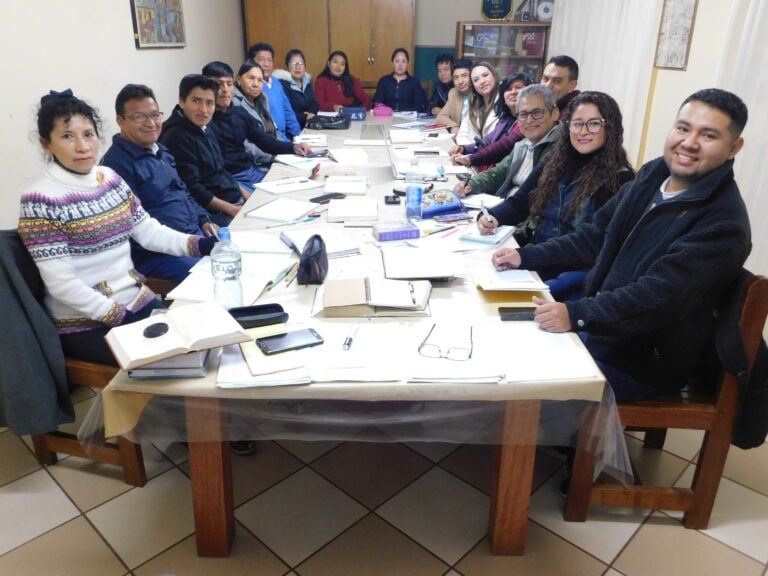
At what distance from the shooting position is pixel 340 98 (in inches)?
232

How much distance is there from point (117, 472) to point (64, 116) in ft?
3.71

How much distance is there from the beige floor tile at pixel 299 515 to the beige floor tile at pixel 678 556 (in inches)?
30.9

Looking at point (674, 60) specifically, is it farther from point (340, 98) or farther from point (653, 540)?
point (340, 98)

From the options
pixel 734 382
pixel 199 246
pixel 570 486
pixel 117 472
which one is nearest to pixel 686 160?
pixel 734 382

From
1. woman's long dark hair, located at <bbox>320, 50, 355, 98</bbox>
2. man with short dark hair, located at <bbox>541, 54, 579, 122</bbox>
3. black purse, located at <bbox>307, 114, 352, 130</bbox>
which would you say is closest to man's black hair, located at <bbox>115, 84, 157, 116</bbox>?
man with short dark hair, located at <bbox>541, 54, 579, 122</bbox>

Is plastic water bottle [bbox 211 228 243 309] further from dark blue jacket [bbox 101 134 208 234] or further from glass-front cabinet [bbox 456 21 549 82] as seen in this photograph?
glass-front cabinet [bbox 456 21 549 82]

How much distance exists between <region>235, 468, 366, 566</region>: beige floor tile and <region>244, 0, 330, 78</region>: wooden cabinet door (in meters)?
5.33

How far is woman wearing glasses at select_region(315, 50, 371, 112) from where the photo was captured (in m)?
5.79

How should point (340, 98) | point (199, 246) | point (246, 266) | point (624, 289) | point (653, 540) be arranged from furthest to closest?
point (340, 98)
point (199, 246)
point (246, 266)
point (653, 540)
point (624, 289)

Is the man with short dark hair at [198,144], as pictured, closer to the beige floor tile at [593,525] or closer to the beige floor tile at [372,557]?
the beige floor tile at [372,557]

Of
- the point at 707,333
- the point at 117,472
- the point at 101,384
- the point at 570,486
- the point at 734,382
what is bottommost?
the point at 117,472

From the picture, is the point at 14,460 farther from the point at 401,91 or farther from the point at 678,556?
the point at 401,91

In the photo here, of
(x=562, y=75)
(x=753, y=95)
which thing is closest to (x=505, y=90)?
(x=562, y=75)

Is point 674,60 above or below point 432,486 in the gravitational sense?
above
